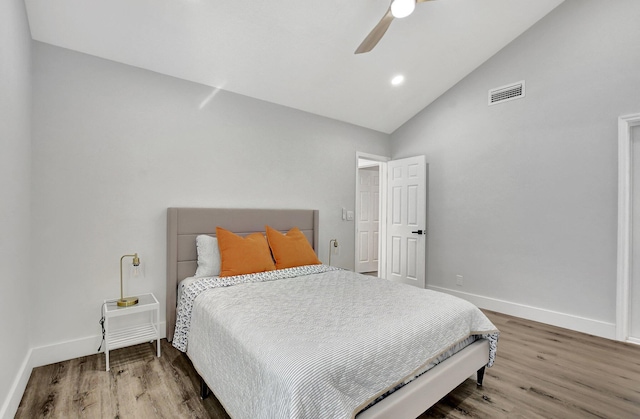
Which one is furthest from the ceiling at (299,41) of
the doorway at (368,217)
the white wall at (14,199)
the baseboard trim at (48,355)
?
the baseboard trim at (48,355)

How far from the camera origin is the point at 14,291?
6.07ft

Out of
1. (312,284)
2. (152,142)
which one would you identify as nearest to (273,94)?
(152,142)

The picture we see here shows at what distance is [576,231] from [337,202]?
8.58ft

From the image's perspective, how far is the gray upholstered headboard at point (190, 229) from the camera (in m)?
2.76

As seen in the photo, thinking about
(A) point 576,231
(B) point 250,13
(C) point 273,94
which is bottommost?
(A) point 576,231

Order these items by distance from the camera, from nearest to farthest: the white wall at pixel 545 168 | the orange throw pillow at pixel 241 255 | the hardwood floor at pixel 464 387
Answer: the hardwood floor at pixel 464 387 < the orange throw pillow at pixel 241 255 < the white wall at pixel 545 168

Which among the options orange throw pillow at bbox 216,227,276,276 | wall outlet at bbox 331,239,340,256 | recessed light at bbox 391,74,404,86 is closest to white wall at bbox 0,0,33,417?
orange throw pillow at bbox 216,227,276,276

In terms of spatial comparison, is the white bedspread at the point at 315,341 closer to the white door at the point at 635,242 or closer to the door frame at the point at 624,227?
the door frame at the point at 624,227

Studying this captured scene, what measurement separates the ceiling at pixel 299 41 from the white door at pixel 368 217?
1.98 metres

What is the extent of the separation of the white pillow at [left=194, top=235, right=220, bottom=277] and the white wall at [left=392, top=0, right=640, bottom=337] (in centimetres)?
297

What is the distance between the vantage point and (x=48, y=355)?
2348 millimetres

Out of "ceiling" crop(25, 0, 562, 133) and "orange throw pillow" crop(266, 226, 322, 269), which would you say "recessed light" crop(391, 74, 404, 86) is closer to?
"ceiling" crop(25, 0, 562, 133)

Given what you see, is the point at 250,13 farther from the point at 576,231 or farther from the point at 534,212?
the point at 576,231

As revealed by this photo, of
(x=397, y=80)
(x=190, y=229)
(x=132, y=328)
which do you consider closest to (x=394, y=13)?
(x=397, y=80)
